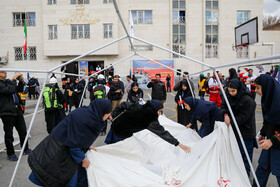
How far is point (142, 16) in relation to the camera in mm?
22781

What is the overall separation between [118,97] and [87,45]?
1656 cm

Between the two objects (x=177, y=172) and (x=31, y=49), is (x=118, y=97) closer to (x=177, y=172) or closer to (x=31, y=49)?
(x=177, y=172)

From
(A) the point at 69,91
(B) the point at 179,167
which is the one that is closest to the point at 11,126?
(B) the point at 179,167

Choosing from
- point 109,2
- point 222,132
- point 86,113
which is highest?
point 109,2

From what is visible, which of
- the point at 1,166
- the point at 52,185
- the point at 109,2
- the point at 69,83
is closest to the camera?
the point at 52,185

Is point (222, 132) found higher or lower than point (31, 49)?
lower

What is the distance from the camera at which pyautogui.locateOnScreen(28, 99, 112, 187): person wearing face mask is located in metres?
2.41

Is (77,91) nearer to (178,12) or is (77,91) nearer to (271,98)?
(271,98)

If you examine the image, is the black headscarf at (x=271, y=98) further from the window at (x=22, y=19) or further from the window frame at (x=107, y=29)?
the window at (x=22, y=19)

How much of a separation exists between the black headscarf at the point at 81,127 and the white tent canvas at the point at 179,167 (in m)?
0.58

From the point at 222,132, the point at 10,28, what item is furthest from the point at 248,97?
the point at 10,28

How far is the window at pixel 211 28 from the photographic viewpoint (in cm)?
2297

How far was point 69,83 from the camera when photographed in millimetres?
10258

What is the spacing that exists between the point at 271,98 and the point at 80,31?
22.7 metres
